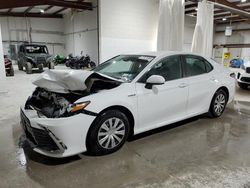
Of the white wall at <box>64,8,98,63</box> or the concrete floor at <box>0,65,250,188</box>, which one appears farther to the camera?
the white wall at <box>64,8,98,63</box>

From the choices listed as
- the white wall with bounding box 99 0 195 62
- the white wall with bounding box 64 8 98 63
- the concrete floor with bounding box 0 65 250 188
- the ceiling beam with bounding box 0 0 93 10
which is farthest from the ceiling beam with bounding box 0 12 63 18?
the concrete floor with bounding box 0 65 250 188

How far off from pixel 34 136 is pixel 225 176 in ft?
6.84

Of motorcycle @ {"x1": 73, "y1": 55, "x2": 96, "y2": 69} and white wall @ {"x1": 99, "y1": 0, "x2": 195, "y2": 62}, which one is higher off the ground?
white wall @ {"x1": 99, "y1": 0, "x2": 195, "y2": 62}

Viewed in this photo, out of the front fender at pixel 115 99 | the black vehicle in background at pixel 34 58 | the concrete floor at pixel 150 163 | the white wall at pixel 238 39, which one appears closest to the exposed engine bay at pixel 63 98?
the front fender at pixel 115 99

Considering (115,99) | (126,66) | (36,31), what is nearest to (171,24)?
(126,66)

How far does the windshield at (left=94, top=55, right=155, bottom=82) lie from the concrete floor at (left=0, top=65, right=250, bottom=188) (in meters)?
0.94

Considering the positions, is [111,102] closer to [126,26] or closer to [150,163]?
[150,163]

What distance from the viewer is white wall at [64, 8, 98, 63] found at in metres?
13.2

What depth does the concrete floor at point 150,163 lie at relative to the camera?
1970 mm

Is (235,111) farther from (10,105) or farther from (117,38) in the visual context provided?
(117,38)

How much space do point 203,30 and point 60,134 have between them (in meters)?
6.15

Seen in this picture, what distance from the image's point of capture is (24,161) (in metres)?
2.32

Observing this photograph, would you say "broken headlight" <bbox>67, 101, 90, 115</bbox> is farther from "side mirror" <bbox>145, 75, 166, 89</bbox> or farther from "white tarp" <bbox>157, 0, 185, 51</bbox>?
"white tarp" <bbox>157, 0, 185, 51</bbox>

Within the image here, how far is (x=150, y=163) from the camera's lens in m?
2.29
